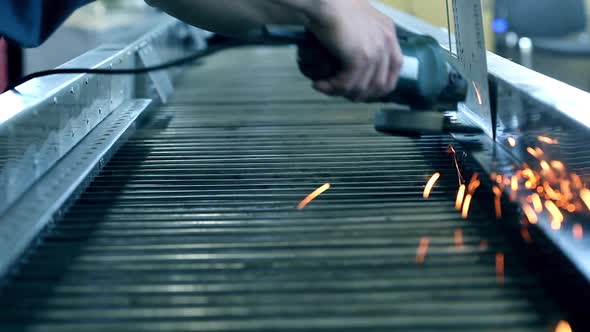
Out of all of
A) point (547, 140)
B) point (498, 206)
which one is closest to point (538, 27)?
point (547, 140)

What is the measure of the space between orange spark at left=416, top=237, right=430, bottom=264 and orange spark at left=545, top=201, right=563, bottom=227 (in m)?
0.16

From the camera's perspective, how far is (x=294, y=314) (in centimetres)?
76

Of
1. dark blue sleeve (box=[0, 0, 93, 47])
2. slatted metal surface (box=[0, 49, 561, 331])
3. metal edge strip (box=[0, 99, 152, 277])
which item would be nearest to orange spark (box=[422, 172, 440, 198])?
slatted metal surface (box=[0, 49, 561, 331])

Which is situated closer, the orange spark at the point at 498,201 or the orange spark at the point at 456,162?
the orange spark at the point at 498,201

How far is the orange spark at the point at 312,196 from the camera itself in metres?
1.09

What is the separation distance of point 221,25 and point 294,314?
2.57 feet

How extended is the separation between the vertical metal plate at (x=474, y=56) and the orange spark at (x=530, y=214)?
Answer: 0.35m

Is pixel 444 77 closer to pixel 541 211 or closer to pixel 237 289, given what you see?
pixel 541 211

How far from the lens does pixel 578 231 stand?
2.92ft

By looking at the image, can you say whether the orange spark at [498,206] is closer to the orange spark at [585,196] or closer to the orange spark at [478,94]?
the orange spark at [585,196]

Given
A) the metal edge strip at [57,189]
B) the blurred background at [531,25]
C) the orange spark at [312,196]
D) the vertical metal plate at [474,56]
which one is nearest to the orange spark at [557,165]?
the vertical metal plate at [474,56]

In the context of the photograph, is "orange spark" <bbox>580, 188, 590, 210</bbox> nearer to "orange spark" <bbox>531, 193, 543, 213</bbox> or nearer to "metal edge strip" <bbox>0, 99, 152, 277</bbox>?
"orange spark" <bbox>531, 193, 543, 213</bbox>

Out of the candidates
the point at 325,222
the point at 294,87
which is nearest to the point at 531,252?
the point at 325,222

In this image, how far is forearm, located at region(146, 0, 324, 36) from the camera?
126cm
